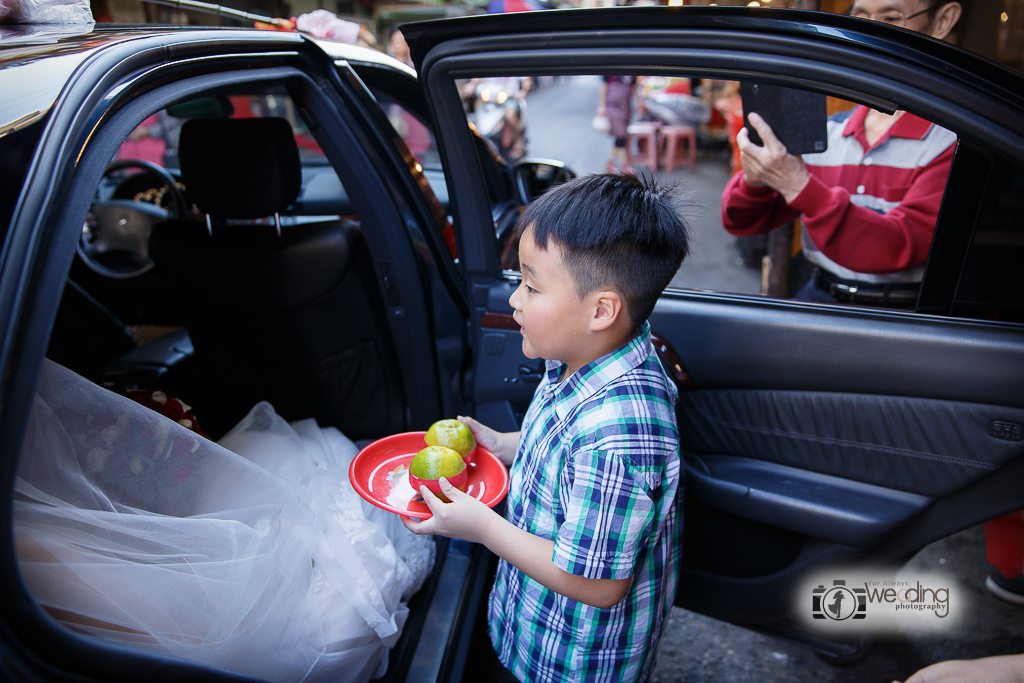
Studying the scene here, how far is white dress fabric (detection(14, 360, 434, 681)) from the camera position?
0.94m

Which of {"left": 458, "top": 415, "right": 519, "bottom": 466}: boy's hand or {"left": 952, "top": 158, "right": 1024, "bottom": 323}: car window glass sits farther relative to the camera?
{"left": 458, "top": 415, "right": 519, "bottom": 466}: boy's hand

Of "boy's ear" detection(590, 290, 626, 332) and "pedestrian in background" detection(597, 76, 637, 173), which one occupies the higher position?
"boy's ear" detection(590, 290, 626, 332)

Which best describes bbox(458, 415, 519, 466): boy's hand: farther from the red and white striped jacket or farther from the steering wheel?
the steering wheel

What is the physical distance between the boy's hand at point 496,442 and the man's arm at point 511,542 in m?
0.31

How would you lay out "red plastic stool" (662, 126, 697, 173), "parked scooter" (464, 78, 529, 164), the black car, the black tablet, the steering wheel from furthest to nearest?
"parked scooter" (464, 78, 529, 164) < "red plastic stool" (662, 126, 697, 173) < the steering wheel < the black tablet < the black car

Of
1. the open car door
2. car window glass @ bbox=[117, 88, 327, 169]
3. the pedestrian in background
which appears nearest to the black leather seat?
car window glass @ bbox=[117, 88, 327, 169]

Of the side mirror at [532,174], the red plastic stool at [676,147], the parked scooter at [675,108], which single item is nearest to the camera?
the side mirror at [532,174]

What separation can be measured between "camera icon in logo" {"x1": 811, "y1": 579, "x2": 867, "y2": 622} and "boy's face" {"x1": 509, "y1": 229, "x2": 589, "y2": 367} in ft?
3.49

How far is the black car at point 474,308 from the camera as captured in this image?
2.83 ft

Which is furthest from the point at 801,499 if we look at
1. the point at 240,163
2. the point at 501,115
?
the point at 501,115

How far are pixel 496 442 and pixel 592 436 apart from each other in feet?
1.61

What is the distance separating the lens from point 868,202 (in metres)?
1.87

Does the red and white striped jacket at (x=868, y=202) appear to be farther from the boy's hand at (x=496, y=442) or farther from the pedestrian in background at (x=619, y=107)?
the pedestrian in background at (x=619, y=107)

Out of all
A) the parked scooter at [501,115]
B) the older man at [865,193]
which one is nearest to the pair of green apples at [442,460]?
the older man at [865,193]
